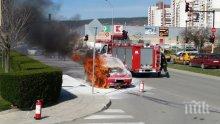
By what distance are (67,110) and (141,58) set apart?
17624mm

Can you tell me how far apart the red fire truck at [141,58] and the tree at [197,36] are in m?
62.3

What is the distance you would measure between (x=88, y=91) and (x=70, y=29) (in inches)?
1478

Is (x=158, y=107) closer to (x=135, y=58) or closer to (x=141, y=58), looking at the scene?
(x=135, y=58)

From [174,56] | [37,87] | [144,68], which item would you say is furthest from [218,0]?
[37,87]

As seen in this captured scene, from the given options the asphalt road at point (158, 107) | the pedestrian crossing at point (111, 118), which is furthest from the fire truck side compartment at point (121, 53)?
Answer: the pedestrian crossing at point (111, 118)

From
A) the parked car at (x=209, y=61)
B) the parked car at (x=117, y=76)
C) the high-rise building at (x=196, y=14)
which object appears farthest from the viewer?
the high-rise building at (x=196, y=14)

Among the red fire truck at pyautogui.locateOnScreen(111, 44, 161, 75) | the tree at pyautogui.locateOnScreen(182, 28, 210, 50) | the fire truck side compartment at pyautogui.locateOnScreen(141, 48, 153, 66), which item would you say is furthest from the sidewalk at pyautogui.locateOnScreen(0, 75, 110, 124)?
the tree at pyautogui.locateOnScreen(182, 28, 210, 50)

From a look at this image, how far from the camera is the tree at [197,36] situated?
319 feet

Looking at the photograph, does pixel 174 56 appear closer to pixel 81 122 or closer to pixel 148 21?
pixel 81 122

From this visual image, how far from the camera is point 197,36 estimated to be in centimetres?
9856

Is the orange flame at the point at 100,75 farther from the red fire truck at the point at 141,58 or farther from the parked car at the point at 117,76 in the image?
the red fire truck at the point at 141,58

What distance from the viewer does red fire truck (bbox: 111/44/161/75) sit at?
109 feet

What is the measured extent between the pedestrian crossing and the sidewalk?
344 mm

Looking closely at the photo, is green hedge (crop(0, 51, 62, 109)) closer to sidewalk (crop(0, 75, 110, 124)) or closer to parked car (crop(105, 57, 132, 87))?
sidewalk (crop(0, 75, 110, 124))
